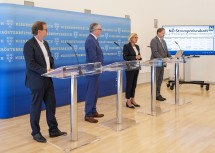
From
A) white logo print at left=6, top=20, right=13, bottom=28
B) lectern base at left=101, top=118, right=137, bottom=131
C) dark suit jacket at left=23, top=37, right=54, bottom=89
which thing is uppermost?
white logo print at left=6, top=20, right=13, bottom=28

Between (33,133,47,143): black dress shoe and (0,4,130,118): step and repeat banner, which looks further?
(0,4,130,118): step and repeat banner

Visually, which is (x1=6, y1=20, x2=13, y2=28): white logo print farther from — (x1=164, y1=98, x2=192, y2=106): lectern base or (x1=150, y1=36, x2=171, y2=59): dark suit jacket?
(x1=164, y1=98, x2=192, y2=106): lectern base

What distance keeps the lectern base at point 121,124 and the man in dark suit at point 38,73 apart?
1050 millimetres

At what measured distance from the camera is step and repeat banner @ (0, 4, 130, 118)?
15.6 ft

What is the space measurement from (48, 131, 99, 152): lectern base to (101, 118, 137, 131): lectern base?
53cm

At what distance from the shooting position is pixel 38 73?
3533 millimetres

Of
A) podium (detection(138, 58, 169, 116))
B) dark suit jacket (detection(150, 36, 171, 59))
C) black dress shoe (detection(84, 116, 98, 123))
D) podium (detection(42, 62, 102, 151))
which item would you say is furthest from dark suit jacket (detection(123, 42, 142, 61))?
podium (detection(42, 62, 102, 151))

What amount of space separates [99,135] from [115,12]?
13.8 feet

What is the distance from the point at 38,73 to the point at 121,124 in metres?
1.64

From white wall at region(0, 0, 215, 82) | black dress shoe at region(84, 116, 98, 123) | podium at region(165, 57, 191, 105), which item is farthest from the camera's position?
white wall at region(0, 0, 215, 82)

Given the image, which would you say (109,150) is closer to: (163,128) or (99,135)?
(99,135)

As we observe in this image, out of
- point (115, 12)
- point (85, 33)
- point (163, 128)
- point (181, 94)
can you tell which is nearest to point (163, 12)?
point (115, 12)

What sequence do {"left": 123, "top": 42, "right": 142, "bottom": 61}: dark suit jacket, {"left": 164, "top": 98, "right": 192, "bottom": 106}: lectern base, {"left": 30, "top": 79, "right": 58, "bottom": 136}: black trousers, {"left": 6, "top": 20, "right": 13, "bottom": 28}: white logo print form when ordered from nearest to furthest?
{"left": 30, "top": 79, "right": 58, "bottom": 136}: black trousers, {"left": 6, "top": 20, "right": 13, "bottom": 28}: white logo print, {"left": 123, "top": 42, "right": 142, "bottom": 61}: dark suit jacket, {"left": 164, "top": 98, "right": 192, "bottom": 106}: lectern base

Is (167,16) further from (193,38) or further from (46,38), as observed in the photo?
(46,38)
